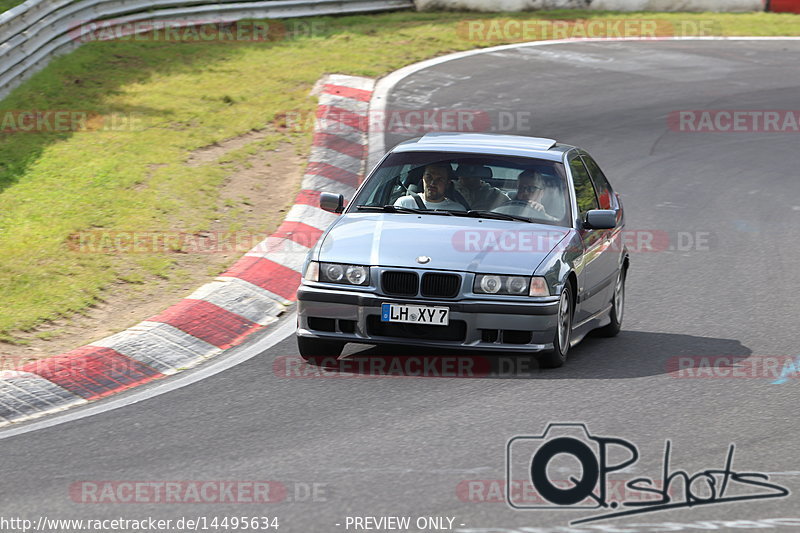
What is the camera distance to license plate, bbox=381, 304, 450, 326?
8211 mm

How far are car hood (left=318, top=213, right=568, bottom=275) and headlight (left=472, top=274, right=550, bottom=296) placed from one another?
0.04m

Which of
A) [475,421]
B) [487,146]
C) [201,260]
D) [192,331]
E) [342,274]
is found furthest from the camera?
[201,260]

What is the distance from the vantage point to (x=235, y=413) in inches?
294

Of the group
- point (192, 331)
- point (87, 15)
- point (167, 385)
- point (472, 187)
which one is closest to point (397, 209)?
point (472, 187)

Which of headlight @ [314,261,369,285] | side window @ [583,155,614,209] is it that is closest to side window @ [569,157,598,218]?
side window @ [583,155,614,209]

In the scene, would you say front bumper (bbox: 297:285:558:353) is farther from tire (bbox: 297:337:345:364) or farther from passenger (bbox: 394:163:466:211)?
passenger (bbox: 394:163:466:211)

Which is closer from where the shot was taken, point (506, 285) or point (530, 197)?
point (506, 285)

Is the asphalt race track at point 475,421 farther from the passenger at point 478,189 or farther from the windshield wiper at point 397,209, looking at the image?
the passenger at point 478,189

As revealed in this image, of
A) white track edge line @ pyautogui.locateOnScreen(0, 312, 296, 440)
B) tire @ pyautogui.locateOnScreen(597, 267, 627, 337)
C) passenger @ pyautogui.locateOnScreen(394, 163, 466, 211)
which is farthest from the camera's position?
tire @ pyautogui.locateOnScreen(597, 267, 627, 337)

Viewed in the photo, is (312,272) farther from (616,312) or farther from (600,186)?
(600,186)

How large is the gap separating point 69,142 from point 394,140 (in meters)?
3.96

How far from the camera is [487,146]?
966 centimetres

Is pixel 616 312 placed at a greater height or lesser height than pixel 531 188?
lesser

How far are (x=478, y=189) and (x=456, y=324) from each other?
1.46m
